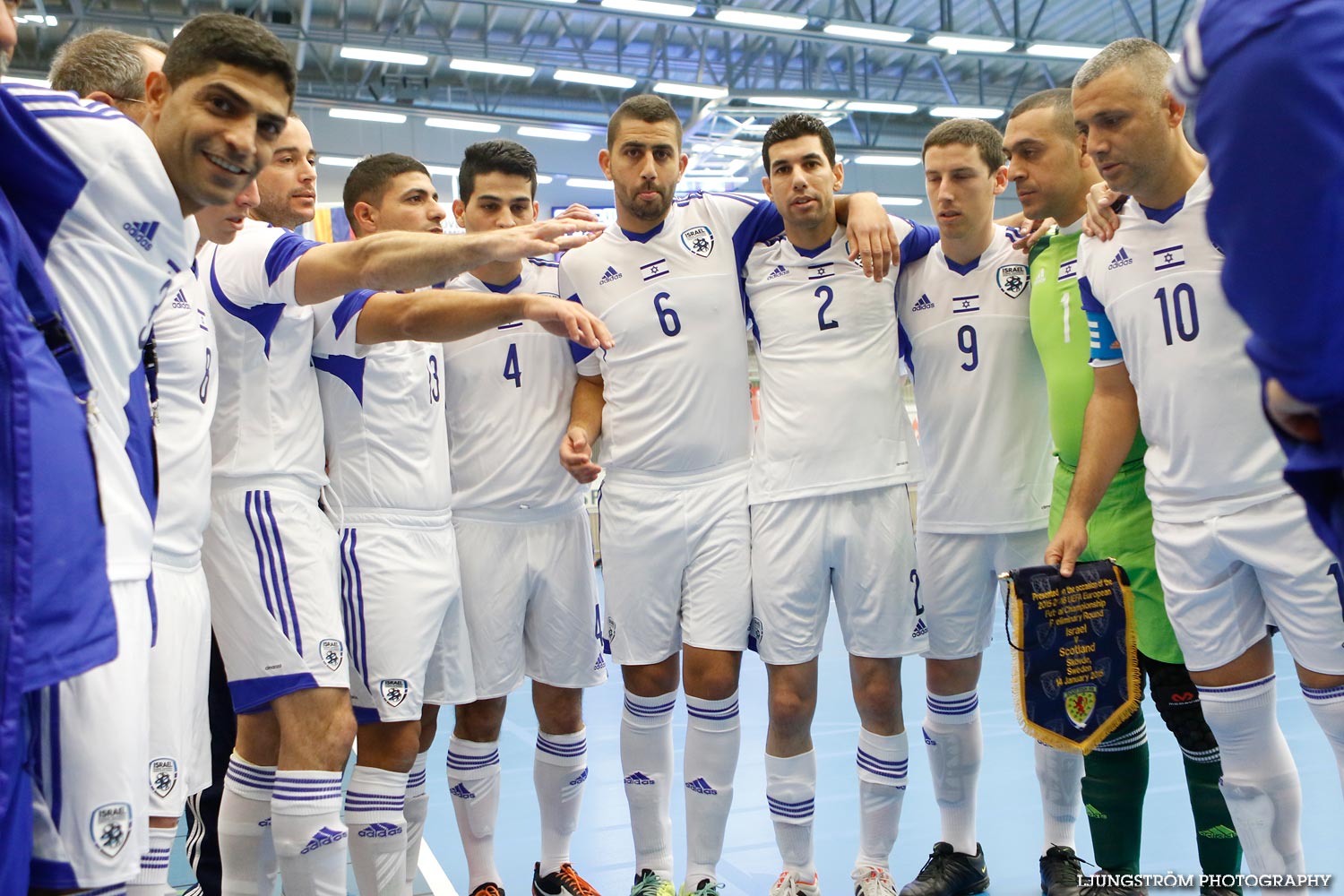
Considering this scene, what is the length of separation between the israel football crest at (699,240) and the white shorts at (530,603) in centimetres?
116

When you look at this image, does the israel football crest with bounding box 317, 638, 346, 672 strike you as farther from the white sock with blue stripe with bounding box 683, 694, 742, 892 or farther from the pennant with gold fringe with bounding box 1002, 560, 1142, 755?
the pennant with gold fringe with bounding box 1002, 560, 1142, 755

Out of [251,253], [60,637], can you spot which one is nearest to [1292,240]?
[60,637]

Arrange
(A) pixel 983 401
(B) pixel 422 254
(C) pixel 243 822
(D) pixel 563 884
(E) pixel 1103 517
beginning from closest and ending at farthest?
(B) pixel 422 254
(C) pixel 243 822
(E) pixel 1103 517
(A) pixel 983 401
(D) pixel 563 884

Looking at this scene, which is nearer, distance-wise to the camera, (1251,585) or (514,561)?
(1251,585)

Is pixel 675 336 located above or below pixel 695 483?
above

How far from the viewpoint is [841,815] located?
514 centimetres

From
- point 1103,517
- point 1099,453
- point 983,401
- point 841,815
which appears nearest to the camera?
point 1099,453

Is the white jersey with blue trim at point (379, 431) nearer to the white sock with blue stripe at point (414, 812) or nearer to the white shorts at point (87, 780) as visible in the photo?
the white sock with blue stripe at point (414, 812)

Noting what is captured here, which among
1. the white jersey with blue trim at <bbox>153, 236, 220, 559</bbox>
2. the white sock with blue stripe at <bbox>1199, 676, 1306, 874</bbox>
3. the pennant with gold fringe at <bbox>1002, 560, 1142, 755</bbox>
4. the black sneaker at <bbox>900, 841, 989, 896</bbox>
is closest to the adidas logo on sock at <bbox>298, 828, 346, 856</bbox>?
the white jersey with blue trim at <bbox>153, 236, 220, 559</bbox>

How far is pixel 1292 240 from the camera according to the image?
1.11 m

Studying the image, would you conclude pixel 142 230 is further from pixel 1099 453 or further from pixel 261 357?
pixel 1099 453

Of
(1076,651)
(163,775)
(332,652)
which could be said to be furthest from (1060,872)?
(163,775)

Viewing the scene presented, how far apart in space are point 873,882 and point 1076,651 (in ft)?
3.85

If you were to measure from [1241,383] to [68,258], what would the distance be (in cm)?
311
